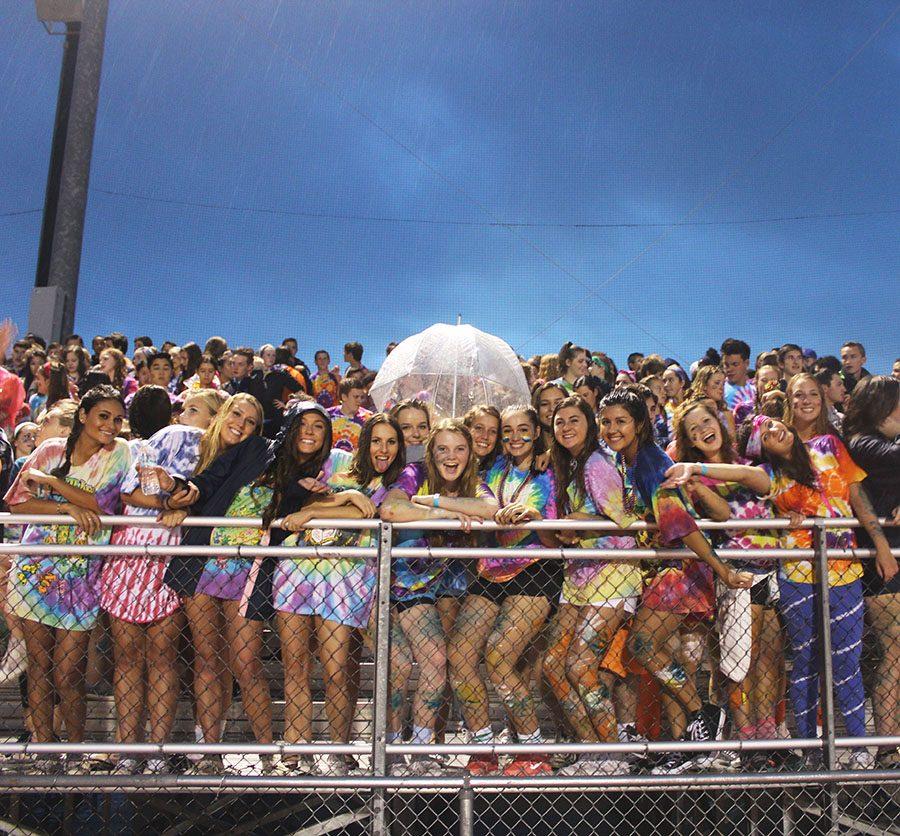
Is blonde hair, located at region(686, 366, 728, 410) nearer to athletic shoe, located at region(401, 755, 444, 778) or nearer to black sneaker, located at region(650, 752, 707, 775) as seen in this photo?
black sneaker, located at region(650, 752, 707, 775)

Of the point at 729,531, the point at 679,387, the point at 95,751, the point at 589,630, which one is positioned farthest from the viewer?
the point at 679,387

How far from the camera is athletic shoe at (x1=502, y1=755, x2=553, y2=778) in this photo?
3629 mm

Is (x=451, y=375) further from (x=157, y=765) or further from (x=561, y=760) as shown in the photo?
(x=157, y=765)

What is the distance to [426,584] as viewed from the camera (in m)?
3.82

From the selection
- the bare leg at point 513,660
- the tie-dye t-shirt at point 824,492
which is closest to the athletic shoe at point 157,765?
the bare leg at point 513,660

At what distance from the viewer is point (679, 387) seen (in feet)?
25.2

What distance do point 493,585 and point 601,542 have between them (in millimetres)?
523

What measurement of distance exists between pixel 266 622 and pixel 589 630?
1458 mm

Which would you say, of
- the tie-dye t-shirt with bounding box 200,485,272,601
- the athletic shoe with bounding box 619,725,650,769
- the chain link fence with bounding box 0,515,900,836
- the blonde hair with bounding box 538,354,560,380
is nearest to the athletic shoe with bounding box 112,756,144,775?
the chain link fence with bounding box 0,515,900,836

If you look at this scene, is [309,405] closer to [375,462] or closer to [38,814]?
[375,462]

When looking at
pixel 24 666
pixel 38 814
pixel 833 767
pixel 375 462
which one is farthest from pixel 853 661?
pixel 38 814

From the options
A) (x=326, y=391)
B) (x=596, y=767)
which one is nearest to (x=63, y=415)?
(x=596, y=767)

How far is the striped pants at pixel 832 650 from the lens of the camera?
145 inches

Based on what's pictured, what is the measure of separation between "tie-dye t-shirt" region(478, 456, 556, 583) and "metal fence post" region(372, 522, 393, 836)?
520 millimetres
